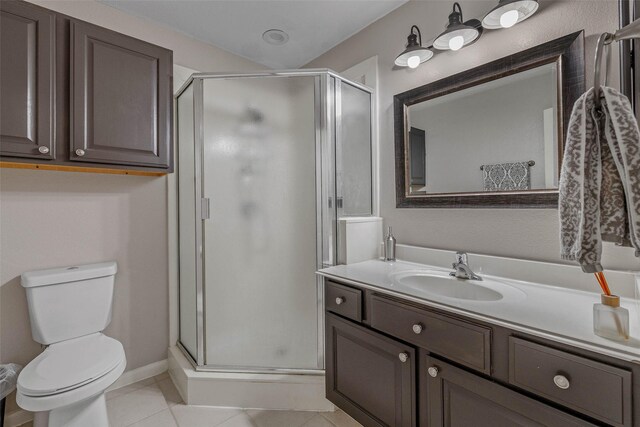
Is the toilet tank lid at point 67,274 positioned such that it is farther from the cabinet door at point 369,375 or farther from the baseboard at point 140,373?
the cabinet door at point 369,375

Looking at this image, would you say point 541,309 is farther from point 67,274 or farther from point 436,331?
point 67,274

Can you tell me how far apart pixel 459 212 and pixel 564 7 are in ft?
3.27

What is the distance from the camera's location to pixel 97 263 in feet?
6.08

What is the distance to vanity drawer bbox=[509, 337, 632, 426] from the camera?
28.8 inches

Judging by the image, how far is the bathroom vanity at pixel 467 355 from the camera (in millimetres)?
777

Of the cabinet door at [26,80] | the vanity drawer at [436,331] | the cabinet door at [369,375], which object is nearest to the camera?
the vanity drawer at [436,331]

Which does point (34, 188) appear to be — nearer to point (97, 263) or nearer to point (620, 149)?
point (97, 263)

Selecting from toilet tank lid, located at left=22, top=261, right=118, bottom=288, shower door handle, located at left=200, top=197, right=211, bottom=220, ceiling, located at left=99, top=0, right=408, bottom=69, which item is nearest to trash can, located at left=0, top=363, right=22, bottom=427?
toilet tank lid, located at left=22, top=261, right=118, bottom=288

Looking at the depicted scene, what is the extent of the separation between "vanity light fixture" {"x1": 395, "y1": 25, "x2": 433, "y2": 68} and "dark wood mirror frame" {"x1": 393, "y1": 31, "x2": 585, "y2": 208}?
15 cm

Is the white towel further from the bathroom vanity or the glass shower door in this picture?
the glass shower door

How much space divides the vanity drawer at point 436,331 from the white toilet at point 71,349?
1.36m

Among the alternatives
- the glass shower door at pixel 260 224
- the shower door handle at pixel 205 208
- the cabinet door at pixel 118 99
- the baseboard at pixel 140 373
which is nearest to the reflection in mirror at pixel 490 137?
the glass shower door at pixel 260 224

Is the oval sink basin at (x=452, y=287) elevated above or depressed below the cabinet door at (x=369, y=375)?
above

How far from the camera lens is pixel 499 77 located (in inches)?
56.7
